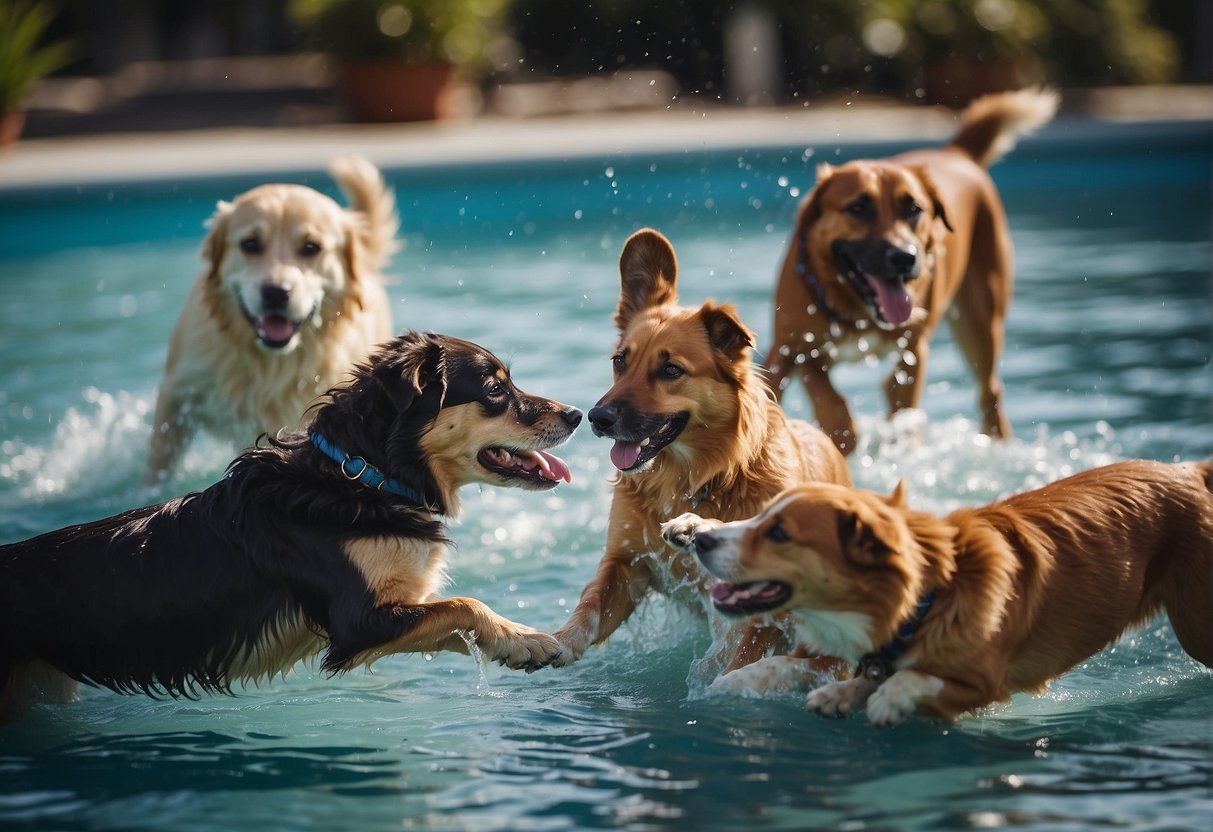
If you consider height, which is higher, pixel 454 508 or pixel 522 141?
pixel 522 141

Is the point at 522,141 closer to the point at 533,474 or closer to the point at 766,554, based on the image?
the point at 533,474

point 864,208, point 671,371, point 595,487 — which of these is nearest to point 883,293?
point 864,208

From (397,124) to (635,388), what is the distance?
1363cm

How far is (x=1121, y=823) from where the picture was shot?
355cm

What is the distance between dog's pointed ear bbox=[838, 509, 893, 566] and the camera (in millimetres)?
3914


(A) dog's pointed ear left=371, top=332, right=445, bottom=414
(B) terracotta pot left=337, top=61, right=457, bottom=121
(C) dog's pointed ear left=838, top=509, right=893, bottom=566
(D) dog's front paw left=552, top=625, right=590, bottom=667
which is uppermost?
(B) terracotta pot left=337, top=61, right=457, bottom=121

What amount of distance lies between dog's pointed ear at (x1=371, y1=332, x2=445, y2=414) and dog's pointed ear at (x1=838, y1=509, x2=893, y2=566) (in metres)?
1.38

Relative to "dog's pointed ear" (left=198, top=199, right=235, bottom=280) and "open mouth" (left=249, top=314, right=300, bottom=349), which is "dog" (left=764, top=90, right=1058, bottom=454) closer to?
"open mouth" (left=249, top=314, right=300, bottom=349)

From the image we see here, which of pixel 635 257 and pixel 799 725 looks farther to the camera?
pixel 635 257

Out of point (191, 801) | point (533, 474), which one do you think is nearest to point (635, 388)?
point (533, 474)

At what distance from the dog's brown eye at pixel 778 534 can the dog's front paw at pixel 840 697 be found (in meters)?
0.48

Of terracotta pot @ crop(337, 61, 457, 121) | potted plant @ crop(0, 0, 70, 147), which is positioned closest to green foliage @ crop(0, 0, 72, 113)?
potted plant @ crop(0, 0, 70, 147)

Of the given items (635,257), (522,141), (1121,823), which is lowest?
(1121,823)

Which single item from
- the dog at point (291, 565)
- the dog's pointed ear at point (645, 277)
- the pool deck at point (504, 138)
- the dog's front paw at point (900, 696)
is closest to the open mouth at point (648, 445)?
the dog at point (291, 565)
